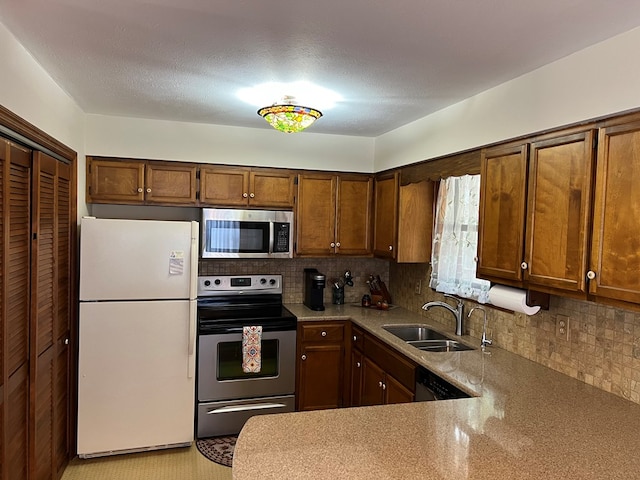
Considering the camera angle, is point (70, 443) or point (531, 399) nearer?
point (531, 399)

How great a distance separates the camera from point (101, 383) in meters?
3.10

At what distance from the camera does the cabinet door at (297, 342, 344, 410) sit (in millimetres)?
3674

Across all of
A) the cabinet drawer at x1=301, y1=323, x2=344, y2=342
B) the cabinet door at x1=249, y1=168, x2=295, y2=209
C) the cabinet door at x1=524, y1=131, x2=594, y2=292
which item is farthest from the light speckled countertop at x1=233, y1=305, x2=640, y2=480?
the cabinet door at x1=249, y1=168, x2=295, y2=209

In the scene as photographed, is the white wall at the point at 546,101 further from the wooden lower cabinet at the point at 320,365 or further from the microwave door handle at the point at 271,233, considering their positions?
the wooden lower cabinet at the point at 320,365

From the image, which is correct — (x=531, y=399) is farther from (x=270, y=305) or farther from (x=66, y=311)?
(x=66, y=311)

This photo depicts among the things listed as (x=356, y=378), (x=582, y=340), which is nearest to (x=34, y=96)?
(x=356, y=378)

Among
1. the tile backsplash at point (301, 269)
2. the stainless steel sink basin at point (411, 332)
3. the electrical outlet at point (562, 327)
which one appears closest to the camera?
the electrical outlet at point (562, 327)

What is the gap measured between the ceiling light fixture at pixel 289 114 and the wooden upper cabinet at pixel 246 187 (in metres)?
1.03

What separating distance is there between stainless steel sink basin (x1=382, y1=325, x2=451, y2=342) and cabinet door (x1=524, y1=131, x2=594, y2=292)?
131cm

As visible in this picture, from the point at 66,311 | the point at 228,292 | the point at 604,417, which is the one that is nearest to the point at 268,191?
the point at 228,292

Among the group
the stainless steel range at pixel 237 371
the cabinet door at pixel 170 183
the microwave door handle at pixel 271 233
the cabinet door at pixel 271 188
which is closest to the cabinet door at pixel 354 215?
the cabinet door at pixel 271 188

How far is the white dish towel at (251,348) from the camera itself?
344 centimetres

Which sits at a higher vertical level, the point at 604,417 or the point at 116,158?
the point at 116,158

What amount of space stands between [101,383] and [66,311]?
530 mm
